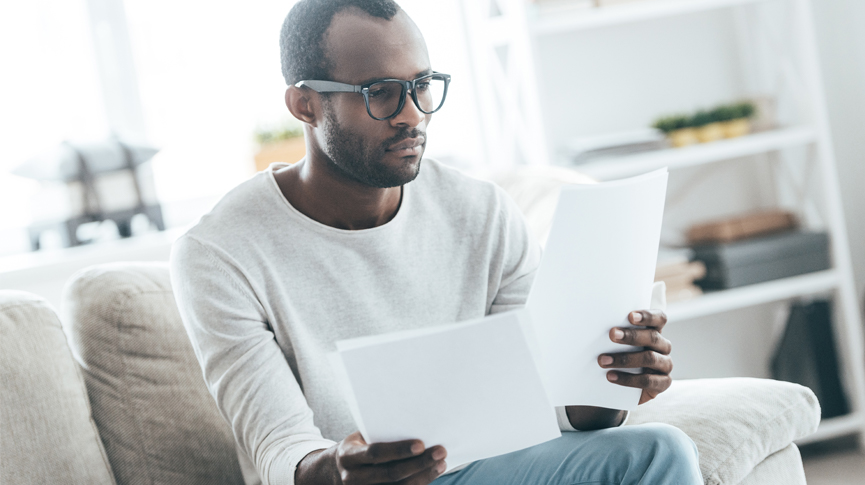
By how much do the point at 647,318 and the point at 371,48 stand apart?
531 mm

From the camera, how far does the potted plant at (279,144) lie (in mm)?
2145

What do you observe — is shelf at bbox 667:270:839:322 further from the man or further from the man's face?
the man's face

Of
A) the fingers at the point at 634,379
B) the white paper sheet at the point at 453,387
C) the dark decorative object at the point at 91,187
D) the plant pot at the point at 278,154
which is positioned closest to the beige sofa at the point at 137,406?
the fingers at the point at 634,379

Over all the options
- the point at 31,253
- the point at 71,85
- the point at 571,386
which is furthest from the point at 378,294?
the point at 71,85

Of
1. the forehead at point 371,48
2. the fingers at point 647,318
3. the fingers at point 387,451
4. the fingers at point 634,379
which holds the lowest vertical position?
the fingers at point 634,379

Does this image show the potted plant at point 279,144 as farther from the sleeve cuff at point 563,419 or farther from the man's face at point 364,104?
the sleeve cuff at point 563,419

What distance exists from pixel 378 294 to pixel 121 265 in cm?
52

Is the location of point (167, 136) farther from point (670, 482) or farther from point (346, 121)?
point (670, 482)

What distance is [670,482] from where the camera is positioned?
3.13 ft

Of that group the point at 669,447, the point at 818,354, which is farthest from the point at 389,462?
the point at 818,354

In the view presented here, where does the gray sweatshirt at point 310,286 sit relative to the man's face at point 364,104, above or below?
below

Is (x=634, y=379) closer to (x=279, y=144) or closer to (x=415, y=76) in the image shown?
(x=415, y=76)

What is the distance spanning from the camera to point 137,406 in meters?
1.25

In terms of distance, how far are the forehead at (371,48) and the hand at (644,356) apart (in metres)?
0.47
